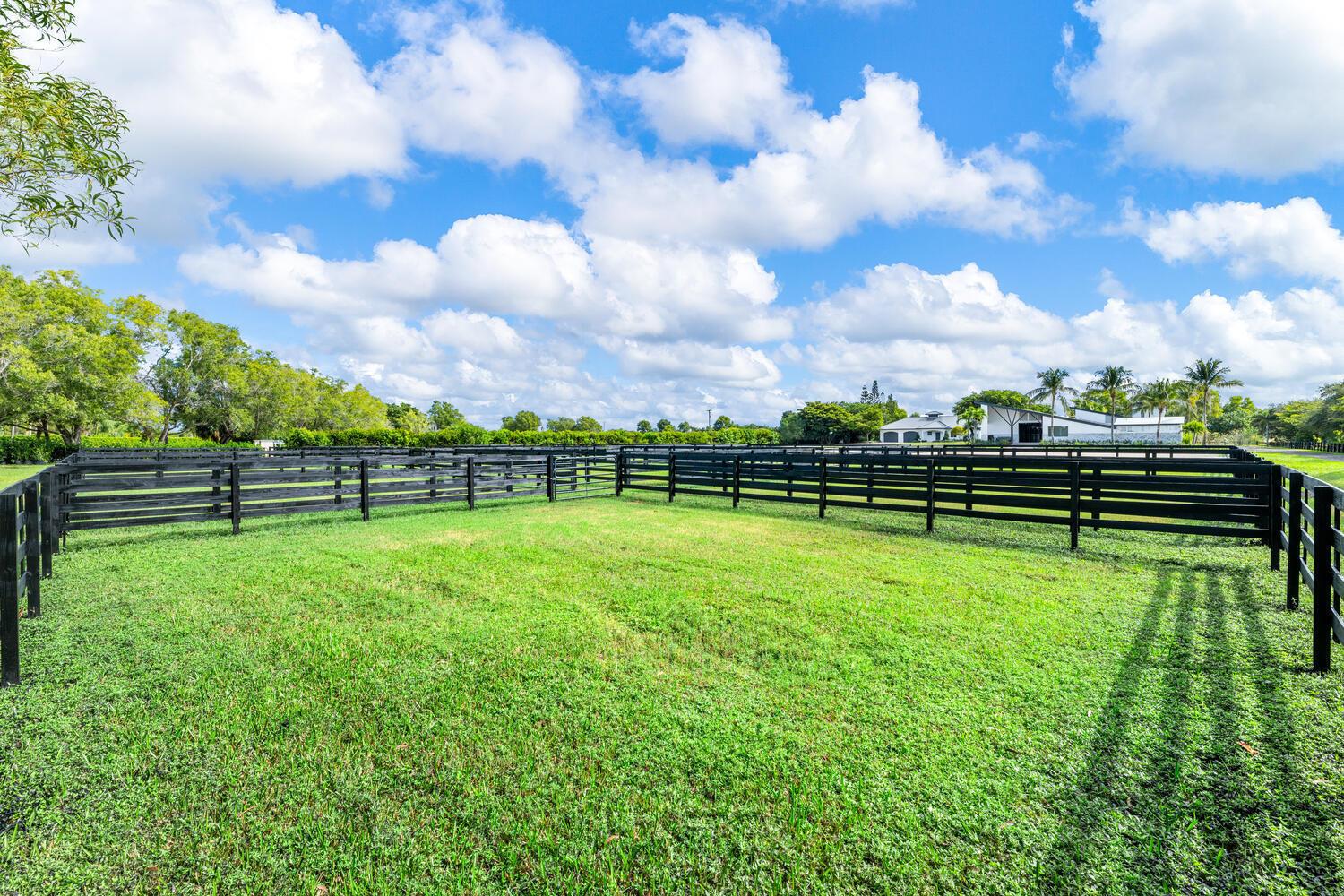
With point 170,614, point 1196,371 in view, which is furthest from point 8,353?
point 1196,371

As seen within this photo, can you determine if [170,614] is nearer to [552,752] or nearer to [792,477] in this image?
[552,752]

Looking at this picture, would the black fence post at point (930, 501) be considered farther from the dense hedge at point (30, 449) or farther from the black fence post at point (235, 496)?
the dense hedge at point (30, 449)

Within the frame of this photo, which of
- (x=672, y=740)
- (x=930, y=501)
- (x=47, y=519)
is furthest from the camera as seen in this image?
(x=930, y=501)

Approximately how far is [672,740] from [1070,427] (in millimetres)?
67007

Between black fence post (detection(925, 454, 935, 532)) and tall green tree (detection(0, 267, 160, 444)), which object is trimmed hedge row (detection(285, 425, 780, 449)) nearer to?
tall green tree (detection(0, 267, 160, 444))

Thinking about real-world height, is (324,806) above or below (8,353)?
below

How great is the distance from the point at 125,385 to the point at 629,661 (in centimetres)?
4163

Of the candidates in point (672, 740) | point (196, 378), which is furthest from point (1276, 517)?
point (196, 378)

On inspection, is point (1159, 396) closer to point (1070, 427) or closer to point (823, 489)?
point (1070, 427)

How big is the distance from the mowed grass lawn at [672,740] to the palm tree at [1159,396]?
8332 centimetres

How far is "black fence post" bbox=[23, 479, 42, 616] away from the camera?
15.3 ft

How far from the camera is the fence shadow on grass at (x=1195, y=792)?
2092mm

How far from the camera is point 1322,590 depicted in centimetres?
368

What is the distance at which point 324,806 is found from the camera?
8.11 feet
